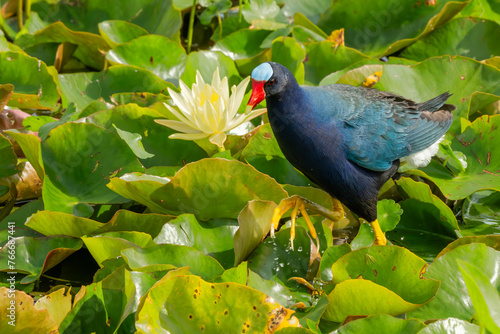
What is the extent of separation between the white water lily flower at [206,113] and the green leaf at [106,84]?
417 millimetres

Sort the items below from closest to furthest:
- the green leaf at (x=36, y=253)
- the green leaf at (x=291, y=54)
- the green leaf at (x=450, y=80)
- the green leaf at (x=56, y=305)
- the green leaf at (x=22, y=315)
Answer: the green leaf at (x=22, y=315), the green leaf at (x=56, y=305), the green leaf at (x=36, y=253), the green leaf at (x=450, y=80), the green leaf at (x=291, y=54)

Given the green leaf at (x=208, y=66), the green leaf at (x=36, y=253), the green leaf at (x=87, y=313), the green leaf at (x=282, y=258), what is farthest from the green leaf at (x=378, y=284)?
the green leaf at (x=208, y=66)

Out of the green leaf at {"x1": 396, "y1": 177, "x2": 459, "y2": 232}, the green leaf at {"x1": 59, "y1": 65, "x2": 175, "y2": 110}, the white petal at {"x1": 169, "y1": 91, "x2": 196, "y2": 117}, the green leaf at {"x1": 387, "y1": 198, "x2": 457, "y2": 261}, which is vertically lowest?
the green leaf at {"x1": 387, "y1": 198, "x2": 457, "y2": 261}

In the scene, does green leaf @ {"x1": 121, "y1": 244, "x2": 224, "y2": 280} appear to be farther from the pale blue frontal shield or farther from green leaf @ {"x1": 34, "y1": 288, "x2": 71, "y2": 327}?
the pale blue frontal shield

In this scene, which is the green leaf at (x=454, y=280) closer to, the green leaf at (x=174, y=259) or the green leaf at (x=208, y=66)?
the green leaf at (x=174, y=259)

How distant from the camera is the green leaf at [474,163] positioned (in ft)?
6.44

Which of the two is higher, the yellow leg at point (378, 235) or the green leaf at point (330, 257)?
the green leaf at point (330, 257)

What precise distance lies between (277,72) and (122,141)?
23.2 inches

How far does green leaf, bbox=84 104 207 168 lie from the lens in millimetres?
2018

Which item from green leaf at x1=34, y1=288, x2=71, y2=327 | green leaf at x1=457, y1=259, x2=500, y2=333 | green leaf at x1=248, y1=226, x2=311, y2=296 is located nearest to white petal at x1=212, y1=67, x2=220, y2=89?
green leaf at x1=248, y1=226, x2=311, y2=296

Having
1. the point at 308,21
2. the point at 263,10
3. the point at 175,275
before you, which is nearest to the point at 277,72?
the point at 175,275

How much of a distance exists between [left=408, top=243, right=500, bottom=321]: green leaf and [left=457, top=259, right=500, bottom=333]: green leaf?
0.53 meters

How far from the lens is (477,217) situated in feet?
6.56

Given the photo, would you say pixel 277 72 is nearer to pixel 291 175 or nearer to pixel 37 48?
pixel 291 175
